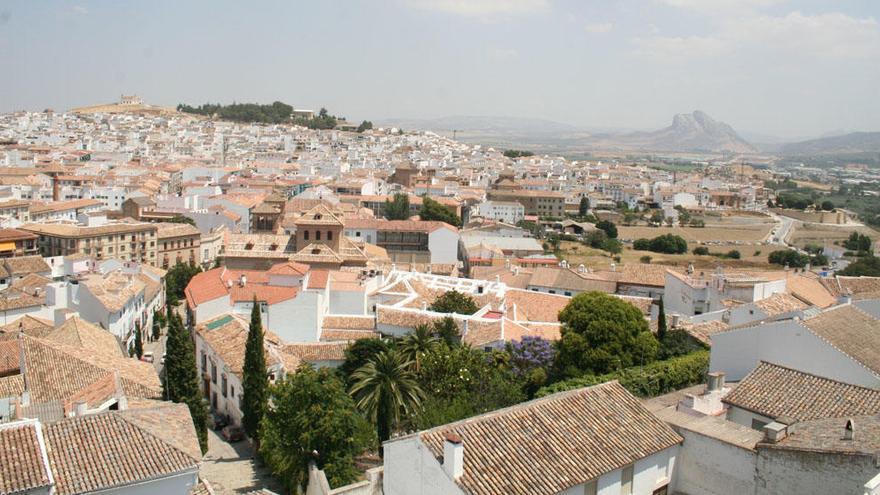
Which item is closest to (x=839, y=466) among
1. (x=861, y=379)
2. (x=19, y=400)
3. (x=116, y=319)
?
(x=861, y=379)

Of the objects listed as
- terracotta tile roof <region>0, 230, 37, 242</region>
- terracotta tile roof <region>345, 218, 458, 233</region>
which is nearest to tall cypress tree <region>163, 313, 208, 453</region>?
terracotta tile roof <region>0, 230, 37, 242</region>

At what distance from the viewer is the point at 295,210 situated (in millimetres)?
58594

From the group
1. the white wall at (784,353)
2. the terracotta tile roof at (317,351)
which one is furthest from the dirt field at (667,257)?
the white wall at (784,353)

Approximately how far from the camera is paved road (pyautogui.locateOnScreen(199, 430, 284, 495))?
60.8 feet

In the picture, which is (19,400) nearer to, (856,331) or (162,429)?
(162,429)

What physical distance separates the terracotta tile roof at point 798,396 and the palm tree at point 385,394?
792 cm

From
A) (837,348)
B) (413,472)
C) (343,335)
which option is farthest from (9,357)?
(837,348)

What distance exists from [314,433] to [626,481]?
699 centimetres

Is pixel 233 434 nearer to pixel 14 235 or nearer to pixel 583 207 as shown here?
pixel 14 235

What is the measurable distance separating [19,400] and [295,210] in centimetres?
4247

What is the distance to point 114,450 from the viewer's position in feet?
39.9

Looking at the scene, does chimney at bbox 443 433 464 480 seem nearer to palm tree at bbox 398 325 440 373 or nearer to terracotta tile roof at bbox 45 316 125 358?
palm tree at bbox 398 325 440 373

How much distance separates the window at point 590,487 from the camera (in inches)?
464

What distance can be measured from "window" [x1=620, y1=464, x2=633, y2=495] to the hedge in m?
6.82
